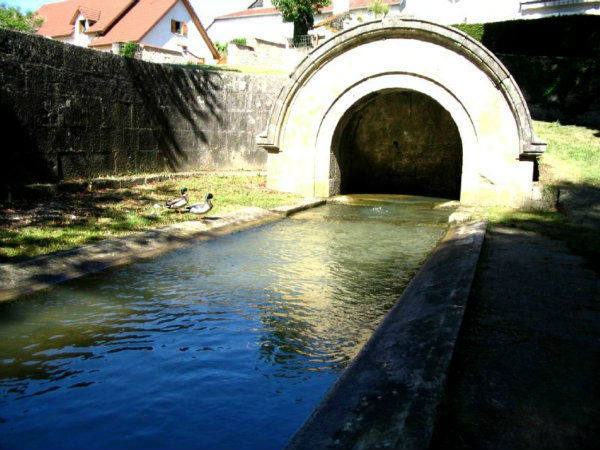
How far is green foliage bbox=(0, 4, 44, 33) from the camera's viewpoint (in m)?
39.5

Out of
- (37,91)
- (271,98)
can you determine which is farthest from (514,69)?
(37,91)

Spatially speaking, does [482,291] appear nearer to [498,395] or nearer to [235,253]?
[498,395]

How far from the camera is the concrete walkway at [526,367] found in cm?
223

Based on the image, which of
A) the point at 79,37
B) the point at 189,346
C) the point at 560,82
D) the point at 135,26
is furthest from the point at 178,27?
the point at 189,346

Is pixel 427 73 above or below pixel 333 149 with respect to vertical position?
above

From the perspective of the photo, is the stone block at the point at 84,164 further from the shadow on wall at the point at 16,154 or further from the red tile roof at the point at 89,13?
the red tile roof at the point at 89,13

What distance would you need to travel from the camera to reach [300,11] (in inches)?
1634

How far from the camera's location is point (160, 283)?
5.35 meters

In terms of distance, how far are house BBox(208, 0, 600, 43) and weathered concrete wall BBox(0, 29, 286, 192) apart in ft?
33.0

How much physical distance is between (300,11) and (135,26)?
1222 cm

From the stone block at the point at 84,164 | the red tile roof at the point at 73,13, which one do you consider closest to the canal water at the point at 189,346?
the stone block at the point at 84,164

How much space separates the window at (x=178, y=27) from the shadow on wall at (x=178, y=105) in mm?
28533

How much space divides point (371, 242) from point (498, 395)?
5407mm

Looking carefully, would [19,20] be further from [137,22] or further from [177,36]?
[177,36]
